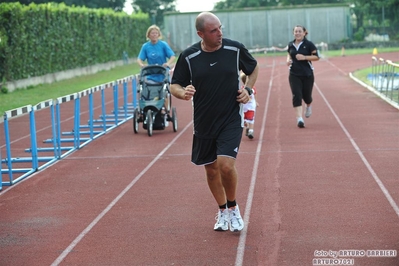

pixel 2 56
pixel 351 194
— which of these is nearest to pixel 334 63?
pixel 2 56

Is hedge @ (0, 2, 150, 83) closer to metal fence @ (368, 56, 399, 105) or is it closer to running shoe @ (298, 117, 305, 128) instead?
metal fence @ (368, 56, 399, 105)

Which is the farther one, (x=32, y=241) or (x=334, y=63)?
(x=334, y=63)

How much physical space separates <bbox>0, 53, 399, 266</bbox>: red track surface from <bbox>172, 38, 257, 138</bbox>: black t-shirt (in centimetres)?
108

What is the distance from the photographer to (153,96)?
17.0 m

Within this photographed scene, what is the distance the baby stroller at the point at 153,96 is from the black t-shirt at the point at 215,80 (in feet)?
28.0

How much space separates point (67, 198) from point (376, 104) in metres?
12.5

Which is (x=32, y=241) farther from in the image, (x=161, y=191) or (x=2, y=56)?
(x=2, y=56)

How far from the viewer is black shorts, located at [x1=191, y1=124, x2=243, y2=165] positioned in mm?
8148

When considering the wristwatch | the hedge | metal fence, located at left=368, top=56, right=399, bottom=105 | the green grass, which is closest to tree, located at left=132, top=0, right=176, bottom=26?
the hedge

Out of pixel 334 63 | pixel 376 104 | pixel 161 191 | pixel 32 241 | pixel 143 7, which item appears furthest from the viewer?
pixel 143 7

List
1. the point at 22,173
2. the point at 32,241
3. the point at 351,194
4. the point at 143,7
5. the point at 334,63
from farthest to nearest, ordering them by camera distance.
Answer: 1. the point at 143,7
2. the point at 334,63
3. the point at 22,173
4. the point at 351,194
5. the point at 32,241

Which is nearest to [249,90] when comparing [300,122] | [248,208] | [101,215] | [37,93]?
[248,208]

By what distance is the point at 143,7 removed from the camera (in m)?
94.8

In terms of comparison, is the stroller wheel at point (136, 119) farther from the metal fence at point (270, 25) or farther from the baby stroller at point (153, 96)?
the metal fence at point (270, 25)
